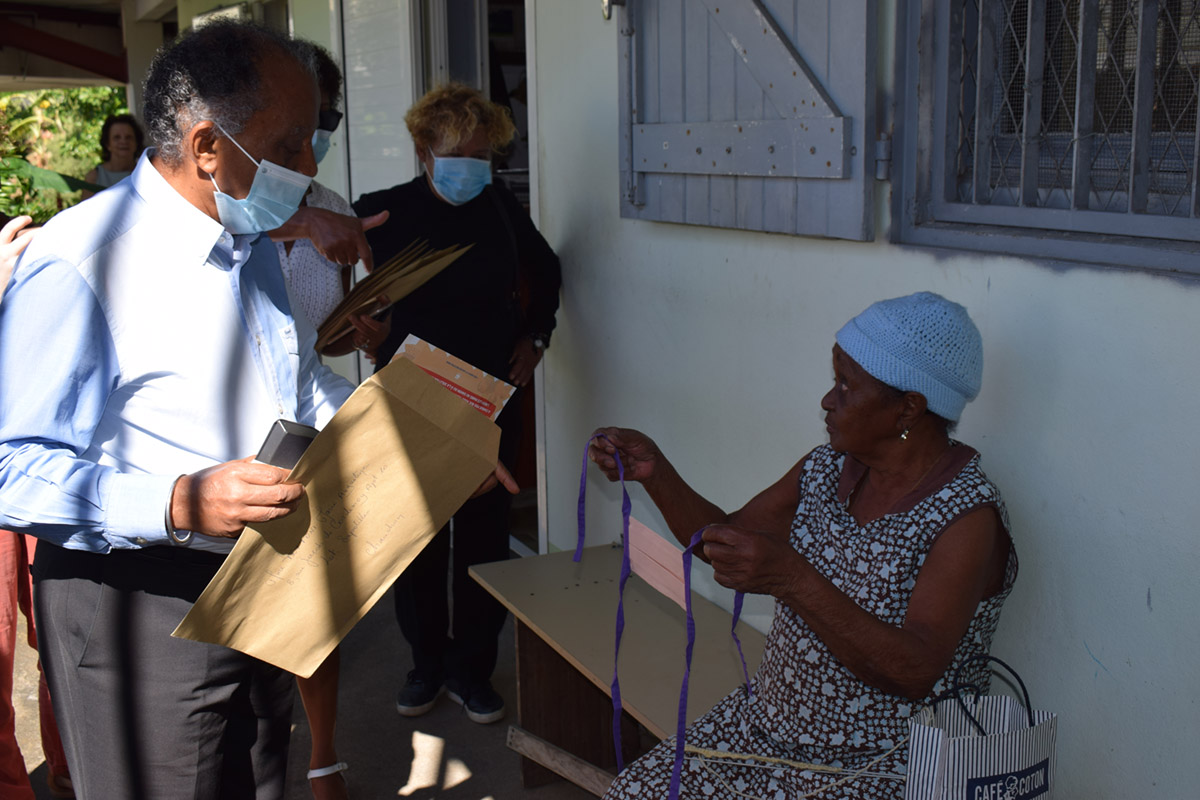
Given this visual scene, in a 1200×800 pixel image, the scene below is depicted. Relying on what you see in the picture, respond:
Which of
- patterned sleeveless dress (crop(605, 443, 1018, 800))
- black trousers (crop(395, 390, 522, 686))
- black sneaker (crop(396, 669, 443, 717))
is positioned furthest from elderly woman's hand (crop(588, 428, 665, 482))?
black sneaker (crop(396, 669, 443, 717))

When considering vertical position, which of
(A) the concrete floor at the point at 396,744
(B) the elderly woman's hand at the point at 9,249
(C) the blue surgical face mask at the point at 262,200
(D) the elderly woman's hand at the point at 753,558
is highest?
(C) the blue surgical face mask at the point at 262,200

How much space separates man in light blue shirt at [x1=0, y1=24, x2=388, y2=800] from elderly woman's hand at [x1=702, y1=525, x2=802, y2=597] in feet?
2.28

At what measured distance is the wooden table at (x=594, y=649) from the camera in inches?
101

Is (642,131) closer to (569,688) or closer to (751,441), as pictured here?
(751,441)

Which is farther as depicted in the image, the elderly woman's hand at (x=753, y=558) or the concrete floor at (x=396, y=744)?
the concrete floor at (x=396, y=744)

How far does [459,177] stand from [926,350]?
1.99m

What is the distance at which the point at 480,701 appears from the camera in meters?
3.55

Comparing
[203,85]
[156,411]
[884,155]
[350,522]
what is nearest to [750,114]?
[884,155]

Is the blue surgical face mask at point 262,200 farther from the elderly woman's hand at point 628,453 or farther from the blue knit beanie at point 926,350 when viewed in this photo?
the blue knit beanie at point 926,350

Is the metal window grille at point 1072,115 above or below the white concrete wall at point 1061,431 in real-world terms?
above

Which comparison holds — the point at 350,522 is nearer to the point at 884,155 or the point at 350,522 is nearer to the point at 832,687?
the point at 832,687

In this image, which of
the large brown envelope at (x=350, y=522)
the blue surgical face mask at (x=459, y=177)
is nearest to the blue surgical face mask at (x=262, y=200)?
the large brown envelope at (x=350, y=522)

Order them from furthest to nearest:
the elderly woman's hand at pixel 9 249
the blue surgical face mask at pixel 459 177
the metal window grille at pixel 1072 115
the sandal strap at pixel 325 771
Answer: the blue surgical face mask at pixel 459 177
the sandal strap at pixel 325 771
the elderly woman's hand at pixel 9 249
the metal window grille at pixel 1072 115

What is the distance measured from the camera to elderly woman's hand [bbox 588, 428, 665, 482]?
2213 millimetres
